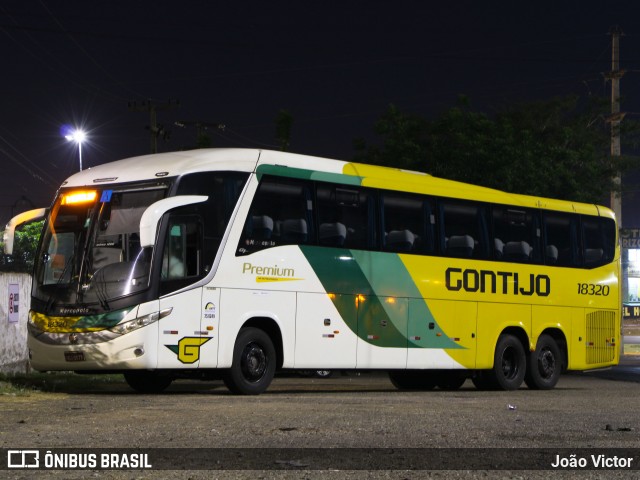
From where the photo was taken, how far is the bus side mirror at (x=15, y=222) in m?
19.8

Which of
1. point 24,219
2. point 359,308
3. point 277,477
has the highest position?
point 24,219

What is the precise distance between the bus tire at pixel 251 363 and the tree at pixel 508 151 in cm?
2660

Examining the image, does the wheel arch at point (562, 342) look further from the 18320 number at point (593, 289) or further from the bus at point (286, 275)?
the 18320 number at point (593, 289)

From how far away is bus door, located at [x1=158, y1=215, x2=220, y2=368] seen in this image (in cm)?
1808

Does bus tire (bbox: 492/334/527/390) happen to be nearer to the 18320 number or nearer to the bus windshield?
the 18320 number

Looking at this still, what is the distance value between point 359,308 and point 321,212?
1942 mm

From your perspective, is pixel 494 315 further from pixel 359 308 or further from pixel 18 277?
pixel 18 277

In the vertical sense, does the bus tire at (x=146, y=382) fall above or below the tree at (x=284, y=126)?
below

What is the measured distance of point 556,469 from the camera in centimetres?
962

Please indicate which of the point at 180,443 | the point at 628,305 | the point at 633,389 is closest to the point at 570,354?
the point at 633,389

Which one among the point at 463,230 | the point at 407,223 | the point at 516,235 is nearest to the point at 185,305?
the point at 407,223

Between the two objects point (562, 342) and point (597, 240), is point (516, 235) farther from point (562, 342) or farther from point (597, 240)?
point (597, 240)

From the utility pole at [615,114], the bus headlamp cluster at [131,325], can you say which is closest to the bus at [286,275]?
the bus headlamp cluster at [131,325]

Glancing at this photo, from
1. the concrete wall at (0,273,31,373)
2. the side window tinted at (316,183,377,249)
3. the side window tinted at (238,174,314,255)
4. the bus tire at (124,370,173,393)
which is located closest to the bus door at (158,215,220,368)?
the side window tinted at (238,174,314,255)
